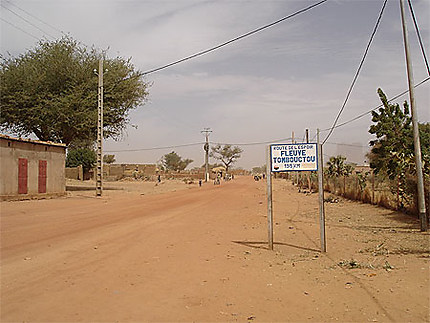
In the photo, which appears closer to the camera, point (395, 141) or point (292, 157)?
point (292, 157)

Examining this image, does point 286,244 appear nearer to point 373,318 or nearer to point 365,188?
point 373,318

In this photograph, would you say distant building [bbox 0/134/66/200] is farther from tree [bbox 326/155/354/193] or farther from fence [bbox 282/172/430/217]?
tree [bbox 326/155/354/193]

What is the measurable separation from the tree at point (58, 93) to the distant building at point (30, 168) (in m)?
6.46

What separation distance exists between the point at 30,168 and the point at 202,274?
1582cm

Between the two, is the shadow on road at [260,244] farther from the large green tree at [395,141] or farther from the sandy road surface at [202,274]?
the large green tree at [395,141]

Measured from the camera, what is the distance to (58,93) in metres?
28.7

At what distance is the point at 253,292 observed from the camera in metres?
5.52

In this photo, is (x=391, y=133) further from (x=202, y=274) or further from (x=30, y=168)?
(x=30, y=168)

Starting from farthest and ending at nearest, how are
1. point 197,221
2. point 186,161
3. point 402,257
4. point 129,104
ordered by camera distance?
point 186,161 → point 129,104 → point 197,221 → point 402,257

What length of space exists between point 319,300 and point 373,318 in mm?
796

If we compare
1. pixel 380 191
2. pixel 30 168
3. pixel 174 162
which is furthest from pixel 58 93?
pixel 174 162

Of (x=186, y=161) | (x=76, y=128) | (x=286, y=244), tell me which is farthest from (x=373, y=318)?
(x=186, y=161)

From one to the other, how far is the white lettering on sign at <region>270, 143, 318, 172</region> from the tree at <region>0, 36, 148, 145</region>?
64.8 ft

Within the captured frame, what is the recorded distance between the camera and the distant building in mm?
17656
